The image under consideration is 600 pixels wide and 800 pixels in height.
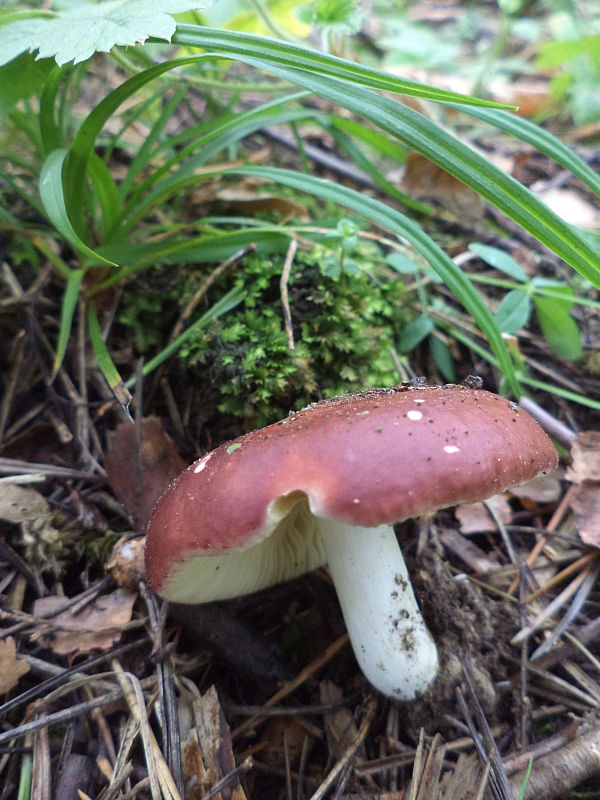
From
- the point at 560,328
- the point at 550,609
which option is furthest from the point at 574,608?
the point at 560,328

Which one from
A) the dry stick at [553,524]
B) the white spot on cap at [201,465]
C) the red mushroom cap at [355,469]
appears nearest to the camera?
the red mushroom cap at [355,469]

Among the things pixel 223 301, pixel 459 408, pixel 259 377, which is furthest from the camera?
pixel 223 301

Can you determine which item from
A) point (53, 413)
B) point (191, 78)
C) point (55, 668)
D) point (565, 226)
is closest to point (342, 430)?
point (565, 226)

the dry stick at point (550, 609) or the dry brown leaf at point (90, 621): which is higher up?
the dry stick at point (550, 609)

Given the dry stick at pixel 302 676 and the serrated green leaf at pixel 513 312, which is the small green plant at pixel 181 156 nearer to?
the serrated green leaf at pixel 513 312

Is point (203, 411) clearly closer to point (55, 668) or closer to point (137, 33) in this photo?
point (55, 668)

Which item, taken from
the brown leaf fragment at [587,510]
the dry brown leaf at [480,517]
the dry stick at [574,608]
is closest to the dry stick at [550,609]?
the dry stick at [574,608]
